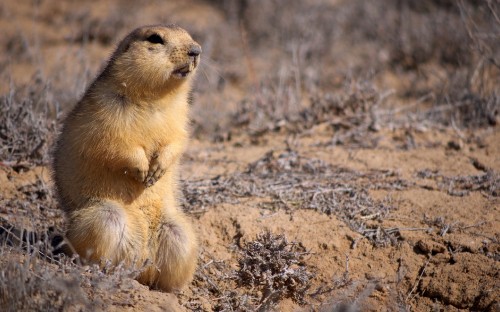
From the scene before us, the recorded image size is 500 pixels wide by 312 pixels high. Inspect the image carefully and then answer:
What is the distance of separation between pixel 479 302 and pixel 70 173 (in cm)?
305

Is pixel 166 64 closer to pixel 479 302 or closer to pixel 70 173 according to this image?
pixel 70 173

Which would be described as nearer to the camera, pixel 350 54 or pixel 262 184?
pixel 262 184

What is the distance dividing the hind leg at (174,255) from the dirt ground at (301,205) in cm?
13

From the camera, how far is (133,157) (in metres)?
4.19

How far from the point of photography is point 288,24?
10.4 m

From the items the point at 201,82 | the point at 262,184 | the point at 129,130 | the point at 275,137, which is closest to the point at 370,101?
the point at 275,137

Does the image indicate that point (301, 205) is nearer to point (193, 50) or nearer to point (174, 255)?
point (174, 255)

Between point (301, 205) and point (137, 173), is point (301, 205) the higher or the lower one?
the lower one

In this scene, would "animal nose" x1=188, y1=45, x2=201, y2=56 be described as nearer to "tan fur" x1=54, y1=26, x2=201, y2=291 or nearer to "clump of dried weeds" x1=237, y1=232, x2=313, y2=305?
"tan fur" x1=54, y1=26, x2=201, y2=291

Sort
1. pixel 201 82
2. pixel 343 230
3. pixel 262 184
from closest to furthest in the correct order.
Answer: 1. pixel 343 230
2. pixel 262 184
3. pixel 201 82

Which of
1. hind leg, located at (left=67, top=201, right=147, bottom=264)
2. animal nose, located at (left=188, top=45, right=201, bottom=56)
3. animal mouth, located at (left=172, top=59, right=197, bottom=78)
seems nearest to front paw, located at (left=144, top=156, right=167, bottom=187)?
hind leg, located at (left=67, top=201, right=147, bottom=264)

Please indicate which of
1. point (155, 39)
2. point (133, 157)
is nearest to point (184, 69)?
point (155, 39)

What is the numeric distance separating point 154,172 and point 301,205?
1.46m

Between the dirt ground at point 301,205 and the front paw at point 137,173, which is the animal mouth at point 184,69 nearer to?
the front paw at point 137,173
